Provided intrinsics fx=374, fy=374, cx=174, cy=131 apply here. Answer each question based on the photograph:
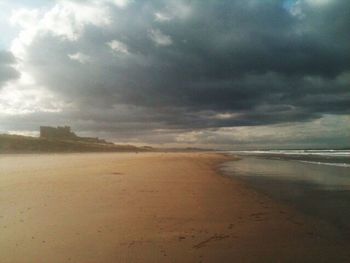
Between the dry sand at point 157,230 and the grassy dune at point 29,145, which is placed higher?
the grassy dune at point 29,145

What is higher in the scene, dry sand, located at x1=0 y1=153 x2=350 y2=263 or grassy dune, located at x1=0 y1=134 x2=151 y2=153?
grassy dune, located at x1=0 y1=134 x2=151 y2=153

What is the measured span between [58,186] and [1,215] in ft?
20.9

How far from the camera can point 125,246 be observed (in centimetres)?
788

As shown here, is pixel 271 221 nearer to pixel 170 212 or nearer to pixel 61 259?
pixel 170 212

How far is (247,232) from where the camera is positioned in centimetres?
900

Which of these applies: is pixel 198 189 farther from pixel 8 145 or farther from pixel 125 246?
pixel 8 145

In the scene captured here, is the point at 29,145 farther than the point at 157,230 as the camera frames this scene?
Yes

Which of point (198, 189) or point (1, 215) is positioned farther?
point (198, 189)

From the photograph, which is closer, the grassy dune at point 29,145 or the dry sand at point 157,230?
the dry sand at point 157,230

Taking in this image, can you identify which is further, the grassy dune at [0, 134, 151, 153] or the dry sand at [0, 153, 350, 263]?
the grassy dune at [0, 134, 151, 153]

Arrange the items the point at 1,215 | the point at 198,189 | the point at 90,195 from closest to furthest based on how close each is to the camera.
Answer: the point at 1,215, the point at 90,195, the point at 198,189

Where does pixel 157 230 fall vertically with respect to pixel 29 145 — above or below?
below

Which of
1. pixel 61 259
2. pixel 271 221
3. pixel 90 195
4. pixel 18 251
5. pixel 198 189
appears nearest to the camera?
pixel 61 259

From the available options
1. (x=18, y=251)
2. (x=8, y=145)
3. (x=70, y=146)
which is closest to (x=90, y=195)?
(x=18, y=251)
